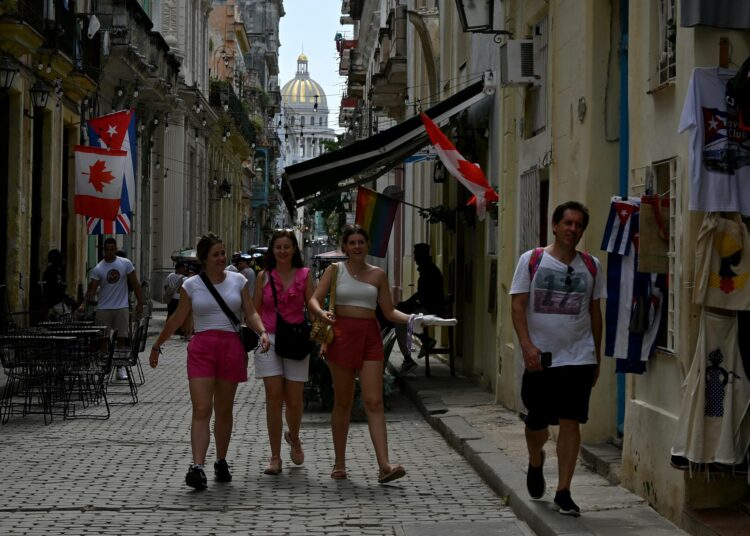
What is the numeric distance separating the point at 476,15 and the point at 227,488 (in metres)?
6.89

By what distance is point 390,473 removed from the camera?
9242 mm

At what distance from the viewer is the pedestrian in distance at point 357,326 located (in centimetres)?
948

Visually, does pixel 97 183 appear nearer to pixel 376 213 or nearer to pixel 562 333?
pixel 376 213

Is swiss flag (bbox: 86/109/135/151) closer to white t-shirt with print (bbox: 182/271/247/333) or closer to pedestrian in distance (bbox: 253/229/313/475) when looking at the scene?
pedestrian in distance (bbox: 253/229/313/475)

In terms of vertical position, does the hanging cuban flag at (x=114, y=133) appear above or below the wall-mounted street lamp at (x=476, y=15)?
below

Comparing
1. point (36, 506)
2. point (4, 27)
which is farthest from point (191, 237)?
point (36, 506)

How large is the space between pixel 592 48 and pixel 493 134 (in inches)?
221

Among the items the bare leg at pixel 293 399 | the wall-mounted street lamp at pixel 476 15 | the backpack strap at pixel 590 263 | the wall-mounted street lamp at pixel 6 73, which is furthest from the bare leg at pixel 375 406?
the wall-mounted street lamp at pixel 6 73

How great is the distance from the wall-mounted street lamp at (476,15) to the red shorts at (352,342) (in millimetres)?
5658

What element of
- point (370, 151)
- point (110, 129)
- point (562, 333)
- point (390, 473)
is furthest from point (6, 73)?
point (562, 333)

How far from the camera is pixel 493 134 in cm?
1580

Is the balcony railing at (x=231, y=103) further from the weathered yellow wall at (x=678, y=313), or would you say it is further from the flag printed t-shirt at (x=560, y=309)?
the flag printed t-shirt at (x=560, y=309)

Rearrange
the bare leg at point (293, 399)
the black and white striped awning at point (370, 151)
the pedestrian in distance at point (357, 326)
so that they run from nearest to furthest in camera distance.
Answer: the pedestrian in distance at point (357, 326) → the bare leg at point (293, 399) → the black and white striped awning at point (370, 151)

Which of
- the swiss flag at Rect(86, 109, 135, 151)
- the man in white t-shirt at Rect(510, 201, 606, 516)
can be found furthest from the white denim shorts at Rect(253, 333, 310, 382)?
the swiss flag at Rect(86, 109, 135, 151)
